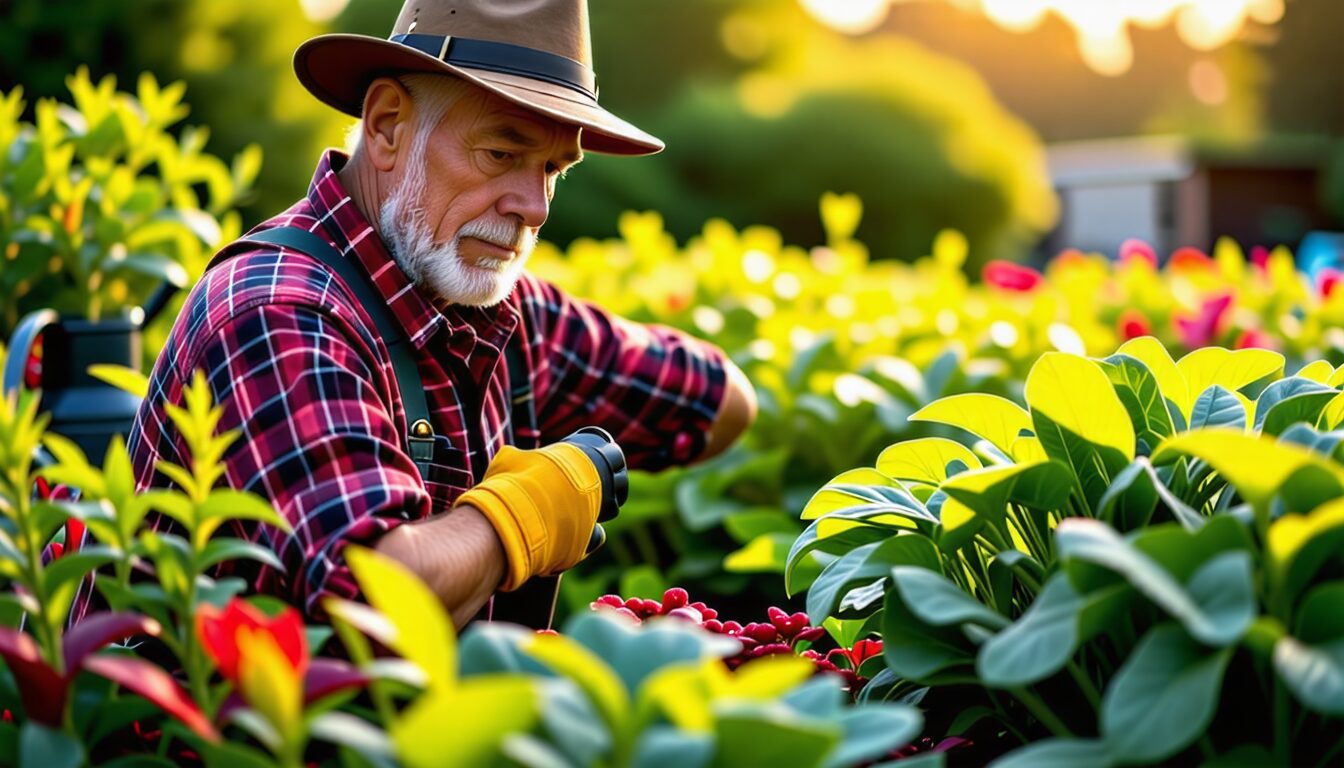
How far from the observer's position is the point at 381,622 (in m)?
1.17

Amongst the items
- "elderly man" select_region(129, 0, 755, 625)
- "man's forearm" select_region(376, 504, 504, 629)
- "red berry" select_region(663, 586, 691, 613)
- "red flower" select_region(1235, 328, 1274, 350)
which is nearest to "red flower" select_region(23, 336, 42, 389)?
"elderly man" select_region(129, 0, 755, 625)

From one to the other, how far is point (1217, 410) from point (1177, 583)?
0.56 metres

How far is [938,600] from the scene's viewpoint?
1.51 metres

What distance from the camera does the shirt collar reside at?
2299mm

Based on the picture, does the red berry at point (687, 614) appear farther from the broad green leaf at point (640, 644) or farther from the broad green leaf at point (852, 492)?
the broad green leaf at point (640, 644)

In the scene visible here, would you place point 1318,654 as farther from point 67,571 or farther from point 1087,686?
point 67,571

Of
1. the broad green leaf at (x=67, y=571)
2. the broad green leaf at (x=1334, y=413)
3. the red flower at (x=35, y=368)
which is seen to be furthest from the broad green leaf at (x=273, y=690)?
the red flower at (x=35, y=368)

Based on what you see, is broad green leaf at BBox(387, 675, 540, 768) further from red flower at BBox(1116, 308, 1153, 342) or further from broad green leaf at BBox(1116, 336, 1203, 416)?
red flower at BBox(1116, 308, 1153, 342)

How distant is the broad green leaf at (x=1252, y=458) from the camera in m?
1.26

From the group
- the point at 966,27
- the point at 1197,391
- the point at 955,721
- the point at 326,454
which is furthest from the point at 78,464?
the point at 966,27

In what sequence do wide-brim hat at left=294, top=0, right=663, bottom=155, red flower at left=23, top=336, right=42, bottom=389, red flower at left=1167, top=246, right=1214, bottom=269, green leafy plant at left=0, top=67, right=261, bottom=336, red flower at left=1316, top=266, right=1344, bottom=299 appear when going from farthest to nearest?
red flower at left=1167, top=246, right=1214, bottom=269 < red flower at left=1316, top=266, right=1344, bottom=299 < green leafy plant at left=0, top=67, right=261, bottom=336 < red flower at left=23, top=336, right=42, bottom=389 < wide-brim hat at left=294, top=0, right=663, bottom=155

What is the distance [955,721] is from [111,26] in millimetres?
8314

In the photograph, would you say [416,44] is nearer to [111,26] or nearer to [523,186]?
[523,186]

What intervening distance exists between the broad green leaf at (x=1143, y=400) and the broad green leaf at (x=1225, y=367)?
0.14 metres
